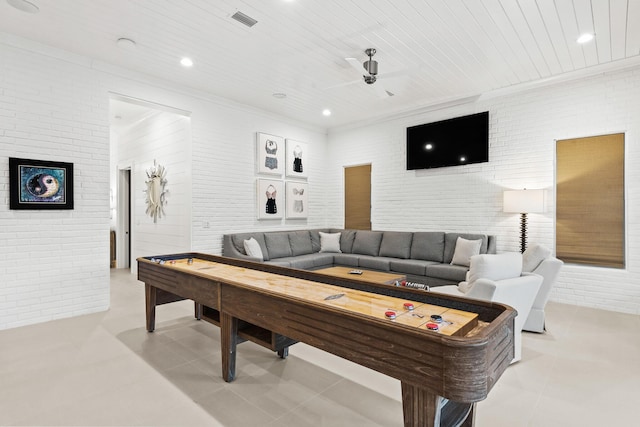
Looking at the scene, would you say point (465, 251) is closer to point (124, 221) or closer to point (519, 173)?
point (519, 173)

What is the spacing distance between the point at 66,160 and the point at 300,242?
3.58 metres

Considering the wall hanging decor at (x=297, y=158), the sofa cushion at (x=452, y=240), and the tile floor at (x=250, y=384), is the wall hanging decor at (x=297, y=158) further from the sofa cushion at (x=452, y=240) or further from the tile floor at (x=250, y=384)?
the tile floor at (x=250, y=384)

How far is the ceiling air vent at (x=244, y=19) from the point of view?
307 centimetres

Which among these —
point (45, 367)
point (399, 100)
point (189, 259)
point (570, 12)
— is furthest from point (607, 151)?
point (45, 367)

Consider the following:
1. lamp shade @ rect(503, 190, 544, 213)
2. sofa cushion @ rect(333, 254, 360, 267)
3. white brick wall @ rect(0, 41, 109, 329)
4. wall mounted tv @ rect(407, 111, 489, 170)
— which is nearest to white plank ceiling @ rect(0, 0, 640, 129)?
white brick wall @ rect(0, 41, 109, 329)

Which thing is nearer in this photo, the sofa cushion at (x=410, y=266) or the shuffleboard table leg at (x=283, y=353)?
the shuffleboard table leg at (x=283, y=353)

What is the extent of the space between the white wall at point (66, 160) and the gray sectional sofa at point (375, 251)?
3.00 ft

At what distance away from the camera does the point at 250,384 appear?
2363 mm

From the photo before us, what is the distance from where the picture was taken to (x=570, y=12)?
303cm

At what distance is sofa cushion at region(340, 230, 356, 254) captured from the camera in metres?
6.19

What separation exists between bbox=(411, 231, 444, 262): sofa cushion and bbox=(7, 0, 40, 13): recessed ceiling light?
5334 mm

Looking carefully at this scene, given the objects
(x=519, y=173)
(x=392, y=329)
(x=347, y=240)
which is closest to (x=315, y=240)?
(x=347, y=240)

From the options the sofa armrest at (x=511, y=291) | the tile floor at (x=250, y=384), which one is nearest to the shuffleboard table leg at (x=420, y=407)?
the tile floor at (x=250, y=384)

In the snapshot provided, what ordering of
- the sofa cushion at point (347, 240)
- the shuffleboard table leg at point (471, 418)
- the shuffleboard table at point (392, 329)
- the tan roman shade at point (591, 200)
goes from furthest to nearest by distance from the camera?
the sofa cushion at point (347, 240), the tan roman shade at point (591, 200), the shuffleboard table leg at point (471, 418), the shuffleboard table at point (392, 329)
